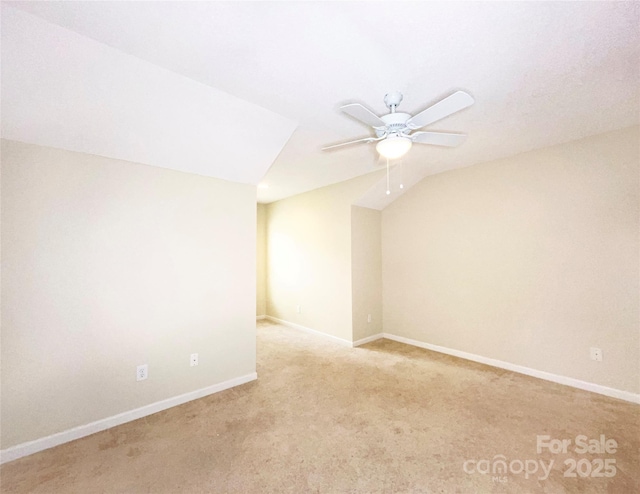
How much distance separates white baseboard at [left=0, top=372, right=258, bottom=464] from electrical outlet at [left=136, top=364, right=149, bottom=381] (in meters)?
0.24

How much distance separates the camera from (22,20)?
1374 mm

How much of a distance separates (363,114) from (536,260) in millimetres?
2763

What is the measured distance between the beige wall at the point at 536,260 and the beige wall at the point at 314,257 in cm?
95

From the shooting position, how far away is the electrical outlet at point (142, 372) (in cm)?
238

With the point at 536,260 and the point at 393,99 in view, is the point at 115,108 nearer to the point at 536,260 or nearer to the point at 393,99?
the point at 393,99

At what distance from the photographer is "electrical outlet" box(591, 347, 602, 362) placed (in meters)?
2.74

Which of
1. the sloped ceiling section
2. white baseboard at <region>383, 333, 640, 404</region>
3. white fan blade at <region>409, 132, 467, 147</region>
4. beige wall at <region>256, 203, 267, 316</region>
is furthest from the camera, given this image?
beige wall at <region>256, 203, 267, 316</region>

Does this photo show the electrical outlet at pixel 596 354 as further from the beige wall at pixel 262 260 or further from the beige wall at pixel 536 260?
the beige wall at pixel 262 260

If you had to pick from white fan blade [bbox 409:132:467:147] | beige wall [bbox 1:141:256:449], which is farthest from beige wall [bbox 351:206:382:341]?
white fan blade [bbox 409:132:467:147]

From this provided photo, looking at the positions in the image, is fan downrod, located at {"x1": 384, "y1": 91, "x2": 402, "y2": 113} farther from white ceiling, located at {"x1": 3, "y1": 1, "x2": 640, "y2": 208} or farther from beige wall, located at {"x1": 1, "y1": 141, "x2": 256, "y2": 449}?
beige wall, located at {"x1": 1, "y1": 141, "x2": 256, "y2": 449}

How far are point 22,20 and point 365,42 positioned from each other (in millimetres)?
1718

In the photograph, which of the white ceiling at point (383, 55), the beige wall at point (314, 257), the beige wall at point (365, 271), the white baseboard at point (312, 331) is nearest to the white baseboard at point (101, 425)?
the white baseboard at point (312, 331)

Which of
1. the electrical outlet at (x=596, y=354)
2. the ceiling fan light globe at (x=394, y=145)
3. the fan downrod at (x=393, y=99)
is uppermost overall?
the fan downrod at (x=393, y=99)

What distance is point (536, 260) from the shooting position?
3.14 metres
